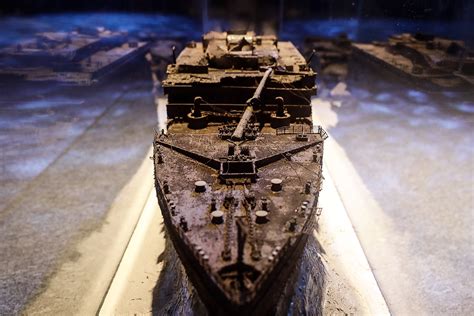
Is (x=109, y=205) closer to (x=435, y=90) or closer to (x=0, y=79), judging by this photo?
(x=0, y=79)

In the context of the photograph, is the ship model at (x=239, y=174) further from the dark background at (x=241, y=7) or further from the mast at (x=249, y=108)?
the dark background at (x=241, y=7)

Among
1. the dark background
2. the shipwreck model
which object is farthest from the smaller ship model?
the shipwreck model

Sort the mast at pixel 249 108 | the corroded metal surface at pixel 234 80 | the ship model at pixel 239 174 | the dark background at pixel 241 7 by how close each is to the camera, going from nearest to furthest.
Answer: the ship model at pixel 239 174 → the mast at pixel 249 108 → the corroded metal surface at pixel 234 80 → the dark background at pixel 241 7

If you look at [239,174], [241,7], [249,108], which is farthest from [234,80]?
[241,7]

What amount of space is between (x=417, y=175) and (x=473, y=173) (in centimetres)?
188

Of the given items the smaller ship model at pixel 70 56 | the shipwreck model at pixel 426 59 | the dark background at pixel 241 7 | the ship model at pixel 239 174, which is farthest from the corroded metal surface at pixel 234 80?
the smaller ship model at pixel 70 56

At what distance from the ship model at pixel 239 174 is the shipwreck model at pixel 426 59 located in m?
5.93

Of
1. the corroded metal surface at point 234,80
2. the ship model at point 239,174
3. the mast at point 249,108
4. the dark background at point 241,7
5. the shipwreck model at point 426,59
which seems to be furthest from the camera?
the dark background at point 241,7

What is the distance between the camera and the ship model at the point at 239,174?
521 cm

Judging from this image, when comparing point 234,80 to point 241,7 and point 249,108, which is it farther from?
point 241,7

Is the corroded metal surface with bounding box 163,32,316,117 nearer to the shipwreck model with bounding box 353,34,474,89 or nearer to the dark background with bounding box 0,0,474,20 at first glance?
the dark background with bounding box 0,0,474,20

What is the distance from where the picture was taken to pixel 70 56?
19375mm

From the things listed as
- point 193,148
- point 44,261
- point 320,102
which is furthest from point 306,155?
point 320,102

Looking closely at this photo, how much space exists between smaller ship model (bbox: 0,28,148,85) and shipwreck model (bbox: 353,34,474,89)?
15273 millimetres
